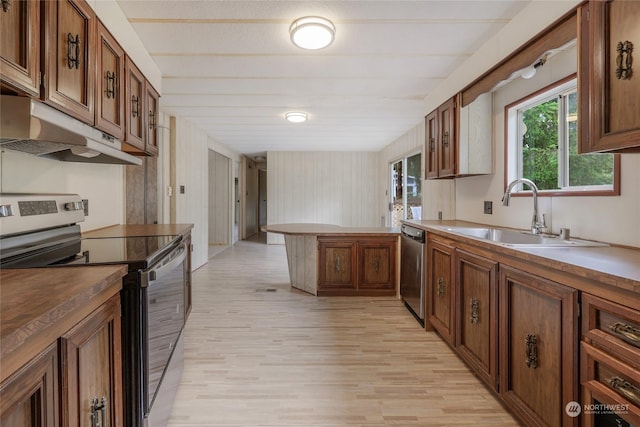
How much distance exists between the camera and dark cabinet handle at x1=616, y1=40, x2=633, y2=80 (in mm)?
1175

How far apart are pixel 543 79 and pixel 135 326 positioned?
288cm

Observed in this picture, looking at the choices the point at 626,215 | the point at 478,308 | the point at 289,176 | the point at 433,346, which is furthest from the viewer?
the point at 289,176

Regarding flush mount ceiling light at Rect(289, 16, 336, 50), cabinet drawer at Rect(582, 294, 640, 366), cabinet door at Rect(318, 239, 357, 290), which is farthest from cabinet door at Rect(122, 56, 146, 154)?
cabinet drawer at Rect(582, 294, 640, 366)

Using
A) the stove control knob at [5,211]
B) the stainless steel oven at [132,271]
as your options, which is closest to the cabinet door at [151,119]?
the stainless steel oven at [132,271]

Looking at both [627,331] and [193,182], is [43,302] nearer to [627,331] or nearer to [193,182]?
[627,331]

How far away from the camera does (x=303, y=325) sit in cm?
278

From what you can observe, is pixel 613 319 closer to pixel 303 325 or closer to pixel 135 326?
pixel 135 326

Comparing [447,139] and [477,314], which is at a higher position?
[447,139]

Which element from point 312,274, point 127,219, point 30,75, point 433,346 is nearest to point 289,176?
point 312,274

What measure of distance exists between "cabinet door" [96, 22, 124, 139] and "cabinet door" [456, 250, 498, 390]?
7.50 ft

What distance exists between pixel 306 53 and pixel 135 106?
1325mm

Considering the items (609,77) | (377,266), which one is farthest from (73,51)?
(377,266)

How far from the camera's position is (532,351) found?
139 centimetres

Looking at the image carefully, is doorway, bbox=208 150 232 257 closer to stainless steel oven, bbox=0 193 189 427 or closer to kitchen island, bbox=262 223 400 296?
kitchen island, bbox=262 223 400 296
